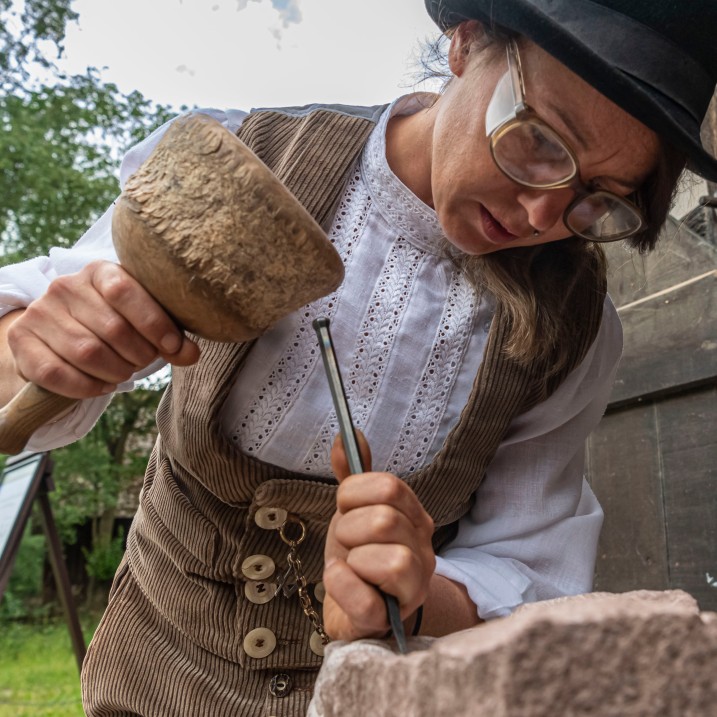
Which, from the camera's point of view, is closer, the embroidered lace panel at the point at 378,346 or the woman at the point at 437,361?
the woman at the point at 437,361

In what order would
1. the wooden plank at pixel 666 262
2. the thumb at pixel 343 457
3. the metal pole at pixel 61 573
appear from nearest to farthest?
the thumb at pixel 343 457 → the wooden plank at pixel 666 262 → the metal pole at pixel 61 573

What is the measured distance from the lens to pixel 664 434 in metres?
2.45

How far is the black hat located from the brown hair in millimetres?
150

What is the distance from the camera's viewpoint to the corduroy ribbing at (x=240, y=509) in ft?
4.60

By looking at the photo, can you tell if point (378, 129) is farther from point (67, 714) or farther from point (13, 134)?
point (13, 134)

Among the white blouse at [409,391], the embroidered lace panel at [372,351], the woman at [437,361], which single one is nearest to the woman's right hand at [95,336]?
the woman at [437,361]

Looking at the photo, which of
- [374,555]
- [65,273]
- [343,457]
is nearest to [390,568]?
[374,555]

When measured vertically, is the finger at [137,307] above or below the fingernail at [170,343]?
above

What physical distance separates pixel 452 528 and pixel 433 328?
0.39m

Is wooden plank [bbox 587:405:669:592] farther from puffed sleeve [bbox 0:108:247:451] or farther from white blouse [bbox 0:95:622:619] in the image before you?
puffed sleeve [bbox 0:108:247:451]

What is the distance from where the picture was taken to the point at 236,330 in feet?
3.25

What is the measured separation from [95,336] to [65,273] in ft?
1.27

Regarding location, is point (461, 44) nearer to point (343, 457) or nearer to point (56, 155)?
point (343, 457)

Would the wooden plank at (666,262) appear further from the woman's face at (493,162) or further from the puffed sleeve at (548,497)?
the woman's face at (493,162)
